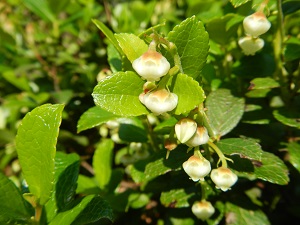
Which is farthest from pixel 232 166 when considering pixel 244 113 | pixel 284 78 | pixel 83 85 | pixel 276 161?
pixel 83 85

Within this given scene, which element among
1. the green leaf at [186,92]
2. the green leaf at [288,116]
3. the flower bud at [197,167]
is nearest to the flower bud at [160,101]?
the green leaf at [186,92]

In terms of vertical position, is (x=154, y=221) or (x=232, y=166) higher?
(x=232, y=166)

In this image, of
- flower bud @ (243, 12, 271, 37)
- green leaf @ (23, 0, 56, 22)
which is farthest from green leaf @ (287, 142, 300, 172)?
green leaf @ (23, 0, 56, 22)

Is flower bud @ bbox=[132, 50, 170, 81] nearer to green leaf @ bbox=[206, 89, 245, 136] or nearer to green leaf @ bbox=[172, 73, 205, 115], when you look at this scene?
green leaf @ bbox=[172, 73, 205, 115]

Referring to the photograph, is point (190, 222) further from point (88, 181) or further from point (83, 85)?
point (83, 85)

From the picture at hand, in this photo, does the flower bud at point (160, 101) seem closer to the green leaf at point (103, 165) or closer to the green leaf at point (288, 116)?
the green leaf at point (288, 116)

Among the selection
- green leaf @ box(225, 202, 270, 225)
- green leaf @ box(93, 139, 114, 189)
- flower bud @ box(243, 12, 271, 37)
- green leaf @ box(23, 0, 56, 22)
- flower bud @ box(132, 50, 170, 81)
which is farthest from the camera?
green leaf @ box(23, 0, 56, 22)
